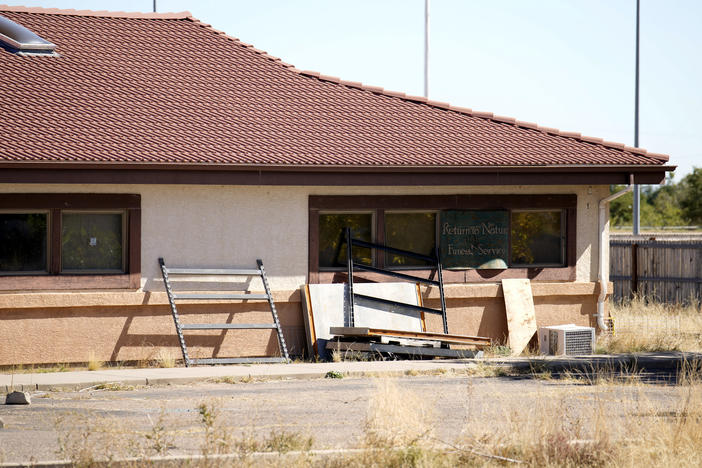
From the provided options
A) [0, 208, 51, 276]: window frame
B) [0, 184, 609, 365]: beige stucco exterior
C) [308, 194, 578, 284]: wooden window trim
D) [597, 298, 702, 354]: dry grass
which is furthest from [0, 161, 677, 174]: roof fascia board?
[597, 298, 702, 354]: dry grass

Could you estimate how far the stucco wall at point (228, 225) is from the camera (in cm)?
1546

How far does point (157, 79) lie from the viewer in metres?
18.0

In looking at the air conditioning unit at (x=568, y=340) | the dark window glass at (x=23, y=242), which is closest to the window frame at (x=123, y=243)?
the dark window glass at (x=23, y=242)

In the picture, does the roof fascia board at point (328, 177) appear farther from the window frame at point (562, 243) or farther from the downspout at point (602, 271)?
the window frame at point (562, 243)

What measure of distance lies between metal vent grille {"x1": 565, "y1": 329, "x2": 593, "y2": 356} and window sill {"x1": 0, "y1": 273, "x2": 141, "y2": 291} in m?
7.15

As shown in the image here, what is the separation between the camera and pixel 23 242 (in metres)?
14.9

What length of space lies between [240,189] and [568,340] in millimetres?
6042

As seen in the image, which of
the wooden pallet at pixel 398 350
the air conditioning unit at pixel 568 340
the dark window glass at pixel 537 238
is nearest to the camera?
→ the wooden pallet at pixel 398 350

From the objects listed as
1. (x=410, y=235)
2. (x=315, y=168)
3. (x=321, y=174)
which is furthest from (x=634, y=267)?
(x=315, y=168)

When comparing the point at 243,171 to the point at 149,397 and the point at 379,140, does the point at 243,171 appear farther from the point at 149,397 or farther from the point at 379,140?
the point at 149,397

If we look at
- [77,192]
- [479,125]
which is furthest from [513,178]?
[77,192]

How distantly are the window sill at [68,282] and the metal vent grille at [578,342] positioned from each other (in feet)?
23.4

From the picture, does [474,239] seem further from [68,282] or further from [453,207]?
[68,282]

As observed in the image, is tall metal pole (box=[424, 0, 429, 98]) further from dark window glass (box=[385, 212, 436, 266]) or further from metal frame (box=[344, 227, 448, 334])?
metal frame (box=[344, 227, 448, 334])
